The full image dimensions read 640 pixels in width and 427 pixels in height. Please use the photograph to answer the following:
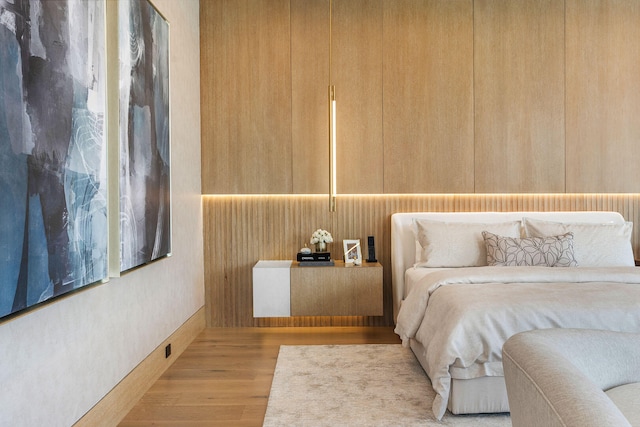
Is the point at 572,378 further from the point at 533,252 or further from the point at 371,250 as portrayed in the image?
the point at 371,250

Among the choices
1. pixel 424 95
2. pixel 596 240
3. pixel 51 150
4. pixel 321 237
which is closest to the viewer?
pixel 51 150

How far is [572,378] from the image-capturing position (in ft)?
3.52

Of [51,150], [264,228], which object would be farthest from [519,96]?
[51,150]

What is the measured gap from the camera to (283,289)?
12.8 feet

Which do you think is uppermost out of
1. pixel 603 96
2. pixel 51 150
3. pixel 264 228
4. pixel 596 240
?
pixel 603 96

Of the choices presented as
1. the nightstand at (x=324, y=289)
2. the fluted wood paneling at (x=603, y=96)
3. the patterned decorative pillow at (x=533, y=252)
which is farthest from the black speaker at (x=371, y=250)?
the fluted wood paneling at (x=603, y=96)

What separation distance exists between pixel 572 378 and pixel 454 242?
2773 millimetres

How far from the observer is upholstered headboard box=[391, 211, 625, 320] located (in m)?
4.09

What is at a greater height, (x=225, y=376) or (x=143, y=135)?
(x=143, y=135)

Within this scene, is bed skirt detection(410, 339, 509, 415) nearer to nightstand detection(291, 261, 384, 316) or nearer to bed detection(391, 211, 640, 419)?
bed detection(391, 211, 640, 419)

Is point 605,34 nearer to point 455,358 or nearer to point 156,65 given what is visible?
point 455,358

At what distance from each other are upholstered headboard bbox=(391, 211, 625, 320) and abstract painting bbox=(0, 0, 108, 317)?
2.53 metres

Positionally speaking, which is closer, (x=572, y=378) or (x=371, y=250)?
(x=572, y=378)

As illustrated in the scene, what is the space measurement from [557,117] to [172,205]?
3336mm
